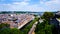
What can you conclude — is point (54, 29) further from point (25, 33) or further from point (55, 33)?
point (25, 33)

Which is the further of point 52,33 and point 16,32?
point 16,32

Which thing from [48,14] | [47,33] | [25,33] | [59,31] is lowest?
[48,14]

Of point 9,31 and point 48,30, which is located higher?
point 48,30

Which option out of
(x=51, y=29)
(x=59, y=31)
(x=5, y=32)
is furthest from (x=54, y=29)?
(x=5, y=32)

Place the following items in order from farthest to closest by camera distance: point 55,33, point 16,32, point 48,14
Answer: point 48,14 < point 16,32 < point 55,33

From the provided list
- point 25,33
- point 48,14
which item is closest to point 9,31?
point 25,33

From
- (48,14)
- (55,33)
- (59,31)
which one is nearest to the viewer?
(59,31)

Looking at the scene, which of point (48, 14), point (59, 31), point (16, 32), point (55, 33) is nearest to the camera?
point (59, 31)

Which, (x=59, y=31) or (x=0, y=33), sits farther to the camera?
(x=0, y=33)

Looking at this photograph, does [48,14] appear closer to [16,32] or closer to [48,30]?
[16,32]
